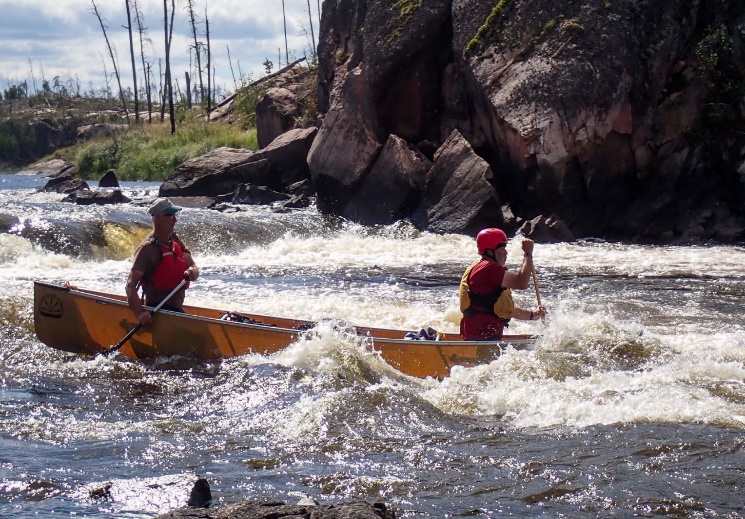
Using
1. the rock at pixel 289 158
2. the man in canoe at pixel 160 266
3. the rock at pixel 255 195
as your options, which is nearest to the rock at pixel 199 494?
the man in canoe at pixel 160 266

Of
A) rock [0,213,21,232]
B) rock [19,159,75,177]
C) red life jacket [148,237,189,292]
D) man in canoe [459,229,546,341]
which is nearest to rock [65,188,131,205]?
rock [0,213,21,232]

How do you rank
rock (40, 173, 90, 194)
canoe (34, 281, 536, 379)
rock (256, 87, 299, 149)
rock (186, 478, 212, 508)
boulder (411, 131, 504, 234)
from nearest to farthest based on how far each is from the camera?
1. rock (186, 478, 212, 508)
2. canoe (34, 281, 536, 379)
3. boulder (411, 131, 504, 234)
4. rock (40, 173, 90, 194)
5. rock (256, 87, 299, 149)

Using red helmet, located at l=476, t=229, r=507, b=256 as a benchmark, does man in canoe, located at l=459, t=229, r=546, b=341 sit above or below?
below

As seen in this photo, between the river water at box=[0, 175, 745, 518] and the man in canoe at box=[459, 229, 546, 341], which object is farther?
the man in canoe at box=[459, 229, 546, 341]

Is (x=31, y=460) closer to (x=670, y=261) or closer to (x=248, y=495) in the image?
(x=248, y=495)

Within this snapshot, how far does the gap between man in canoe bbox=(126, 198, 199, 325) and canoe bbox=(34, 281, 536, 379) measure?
23cm

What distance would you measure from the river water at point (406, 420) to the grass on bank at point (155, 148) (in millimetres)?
23756

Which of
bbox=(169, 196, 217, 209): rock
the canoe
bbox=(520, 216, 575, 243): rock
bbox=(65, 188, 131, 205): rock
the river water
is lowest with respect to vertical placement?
the river water

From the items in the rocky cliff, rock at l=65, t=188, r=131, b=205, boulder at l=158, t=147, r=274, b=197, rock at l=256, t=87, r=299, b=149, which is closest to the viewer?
the rocky cliff

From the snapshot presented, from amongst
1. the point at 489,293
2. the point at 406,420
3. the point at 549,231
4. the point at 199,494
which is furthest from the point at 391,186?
the point at 199,494

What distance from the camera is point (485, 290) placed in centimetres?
758

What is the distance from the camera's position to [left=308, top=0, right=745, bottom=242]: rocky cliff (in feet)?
56.0

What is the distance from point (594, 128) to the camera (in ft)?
55.5

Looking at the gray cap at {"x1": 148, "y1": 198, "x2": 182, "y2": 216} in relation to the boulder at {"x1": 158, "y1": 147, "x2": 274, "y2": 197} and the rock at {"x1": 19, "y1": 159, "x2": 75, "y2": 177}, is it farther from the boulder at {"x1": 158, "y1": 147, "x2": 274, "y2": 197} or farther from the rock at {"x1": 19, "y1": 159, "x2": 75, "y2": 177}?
the rock at {"x1": 19, "y1": 159, "x2": 75, "y2": 177}
